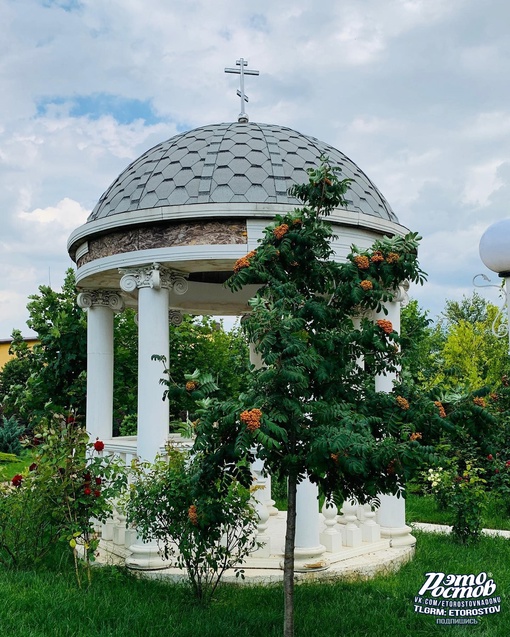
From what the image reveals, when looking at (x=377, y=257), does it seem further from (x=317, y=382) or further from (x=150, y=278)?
(x=150, y=278)

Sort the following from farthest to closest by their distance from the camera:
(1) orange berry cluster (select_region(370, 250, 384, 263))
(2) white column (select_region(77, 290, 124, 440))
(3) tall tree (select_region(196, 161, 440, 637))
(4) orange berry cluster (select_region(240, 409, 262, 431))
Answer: (2) white column (select_region(77, 290, 124, 440)) → (1) orange berry cluster (select_region(370, 250, 384, 263)) → (3) tall tree (select_region(196, 161, 440, 637)) → (4) orange berry cluster (select_region(240, 409, 262, 431))

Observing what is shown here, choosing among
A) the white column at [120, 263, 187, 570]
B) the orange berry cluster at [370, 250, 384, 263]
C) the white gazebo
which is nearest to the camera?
the orange berry cluster at [370, 250, 384, 263]

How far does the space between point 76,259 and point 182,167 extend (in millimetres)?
2239

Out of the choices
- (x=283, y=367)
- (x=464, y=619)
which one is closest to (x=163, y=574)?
(x=464, y=619)

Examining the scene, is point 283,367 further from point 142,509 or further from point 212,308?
point 212,308

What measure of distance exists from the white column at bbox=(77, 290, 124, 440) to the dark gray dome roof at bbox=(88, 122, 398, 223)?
4.28ft

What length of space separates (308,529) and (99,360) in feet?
12.8

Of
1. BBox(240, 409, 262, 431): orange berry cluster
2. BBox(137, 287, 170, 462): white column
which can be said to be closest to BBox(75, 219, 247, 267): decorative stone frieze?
BBox(137, 287, 170, 462): white column

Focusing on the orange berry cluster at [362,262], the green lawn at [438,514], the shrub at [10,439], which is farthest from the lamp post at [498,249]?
the shrub at [10,439]

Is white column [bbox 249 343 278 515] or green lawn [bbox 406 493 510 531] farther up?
white column [bbox 249 343 278 515]

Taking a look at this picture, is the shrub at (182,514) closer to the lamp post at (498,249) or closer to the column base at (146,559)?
the column base at (146,559)

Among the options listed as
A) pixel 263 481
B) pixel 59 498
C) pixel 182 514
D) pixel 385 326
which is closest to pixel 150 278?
pixel 59 498

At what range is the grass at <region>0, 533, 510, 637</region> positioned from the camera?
5973mm

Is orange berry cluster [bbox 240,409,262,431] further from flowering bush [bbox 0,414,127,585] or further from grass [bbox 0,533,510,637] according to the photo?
flowering bush [bbox 0,414,127,585]
